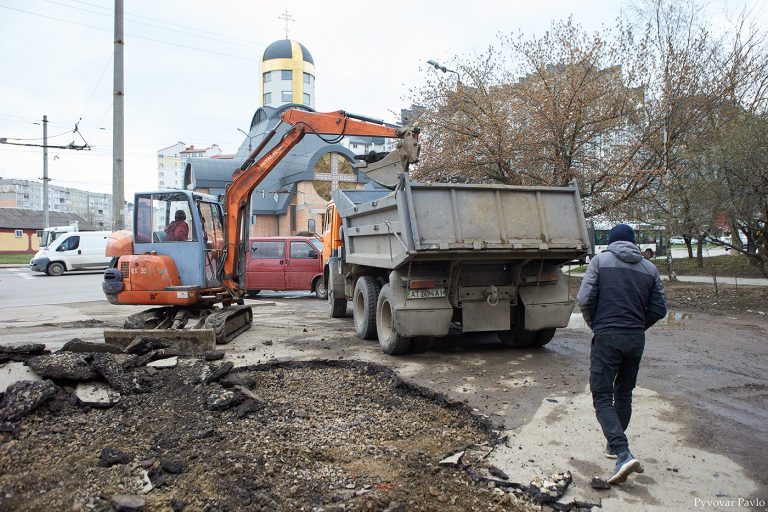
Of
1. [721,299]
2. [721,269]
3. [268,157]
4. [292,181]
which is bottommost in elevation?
[721,299]

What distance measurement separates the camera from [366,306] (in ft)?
28.4

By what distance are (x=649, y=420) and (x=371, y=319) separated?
4.56 m

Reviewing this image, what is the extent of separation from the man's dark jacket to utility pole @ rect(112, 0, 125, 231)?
14601 millimetres

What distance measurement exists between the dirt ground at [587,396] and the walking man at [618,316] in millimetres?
439

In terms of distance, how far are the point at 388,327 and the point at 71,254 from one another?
82.7 ft

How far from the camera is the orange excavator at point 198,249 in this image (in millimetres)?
8617

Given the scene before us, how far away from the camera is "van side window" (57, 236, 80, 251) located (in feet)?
90.0

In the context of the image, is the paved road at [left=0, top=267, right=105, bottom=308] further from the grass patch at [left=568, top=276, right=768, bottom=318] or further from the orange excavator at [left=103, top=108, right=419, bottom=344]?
the grass patch at [left=568, top=276, right=768, bottom=318]

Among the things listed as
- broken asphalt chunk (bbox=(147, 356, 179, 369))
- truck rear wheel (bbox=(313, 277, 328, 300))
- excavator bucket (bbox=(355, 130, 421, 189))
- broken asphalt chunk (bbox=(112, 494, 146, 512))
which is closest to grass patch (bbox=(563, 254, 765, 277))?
truck rear wheel (bbox=(313, 277, 328, 300))

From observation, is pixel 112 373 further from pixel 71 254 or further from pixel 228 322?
pixel 71 254

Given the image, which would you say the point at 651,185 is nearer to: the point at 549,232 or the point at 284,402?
the point at 549,232

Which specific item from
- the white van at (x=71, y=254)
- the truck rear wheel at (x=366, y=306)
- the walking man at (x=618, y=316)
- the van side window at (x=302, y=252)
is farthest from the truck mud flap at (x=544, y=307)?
the white van at (x=71, y=254)

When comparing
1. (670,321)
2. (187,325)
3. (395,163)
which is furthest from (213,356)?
(670,321)

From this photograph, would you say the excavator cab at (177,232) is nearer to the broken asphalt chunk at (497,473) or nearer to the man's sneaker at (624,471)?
the broken asphalt chunk at (497,473)
